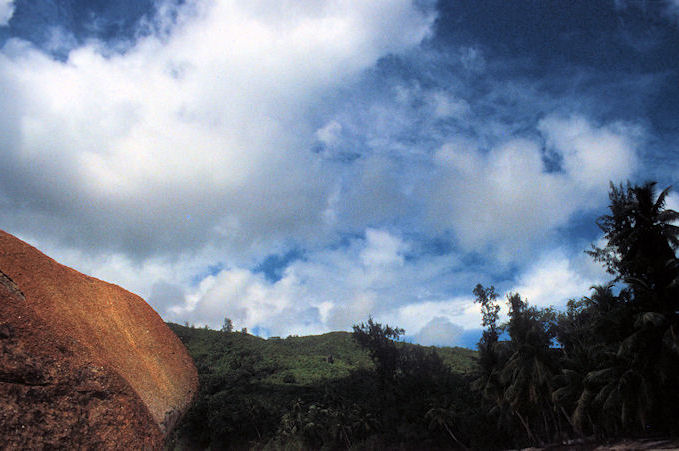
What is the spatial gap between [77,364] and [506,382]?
45806 mm

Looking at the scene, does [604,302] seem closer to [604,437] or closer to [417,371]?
[604,437]

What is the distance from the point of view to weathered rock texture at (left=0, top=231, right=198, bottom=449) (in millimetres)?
3018

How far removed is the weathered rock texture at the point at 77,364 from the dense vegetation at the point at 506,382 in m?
28.2

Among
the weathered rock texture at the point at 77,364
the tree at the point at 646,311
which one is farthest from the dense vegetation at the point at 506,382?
the weathered rock texture at the point at 77,364

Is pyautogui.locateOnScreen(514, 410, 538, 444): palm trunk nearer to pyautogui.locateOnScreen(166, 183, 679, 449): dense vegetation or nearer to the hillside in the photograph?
pyautogui.locateOnScreen(166, 183, 679, 449): dense vegetation

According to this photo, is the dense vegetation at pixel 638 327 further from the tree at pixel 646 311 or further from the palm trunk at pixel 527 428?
the palm trunk at pixel 527 428

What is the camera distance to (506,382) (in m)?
42.1

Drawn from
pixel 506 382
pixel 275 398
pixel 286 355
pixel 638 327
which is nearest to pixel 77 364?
pixel 638 327

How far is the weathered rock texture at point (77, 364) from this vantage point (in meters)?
3.02

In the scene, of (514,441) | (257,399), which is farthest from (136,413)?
(257,399)

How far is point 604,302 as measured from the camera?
29.6m

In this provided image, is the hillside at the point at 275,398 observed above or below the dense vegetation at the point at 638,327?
below

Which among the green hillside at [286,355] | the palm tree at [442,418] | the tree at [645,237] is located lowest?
the palm tree at [442,418]

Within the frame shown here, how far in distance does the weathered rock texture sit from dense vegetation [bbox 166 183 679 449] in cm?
2820
